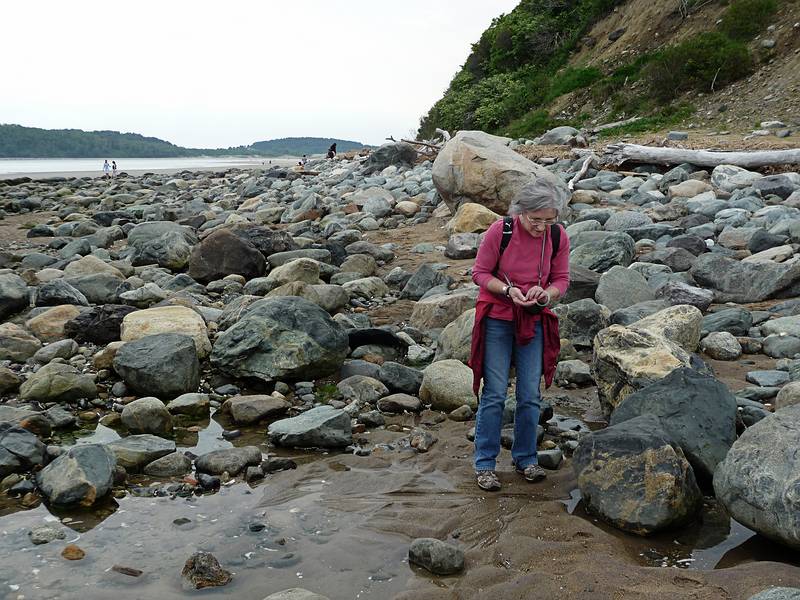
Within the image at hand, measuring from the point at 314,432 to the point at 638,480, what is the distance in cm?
237

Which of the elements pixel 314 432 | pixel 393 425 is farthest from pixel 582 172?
pixel 314 432

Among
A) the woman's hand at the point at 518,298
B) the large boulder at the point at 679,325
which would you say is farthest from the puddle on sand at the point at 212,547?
the large boulder at the point at 679,325

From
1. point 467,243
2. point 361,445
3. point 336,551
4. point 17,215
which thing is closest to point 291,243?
point 467,243

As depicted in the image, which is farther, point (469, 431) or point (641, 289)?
point (641, 289)

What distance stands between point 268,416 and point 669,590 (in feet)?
11.6

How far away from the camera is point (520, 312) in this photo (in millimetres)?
4398

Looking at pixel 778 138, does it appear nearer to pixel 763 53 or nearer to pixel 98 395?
pixel 763 53

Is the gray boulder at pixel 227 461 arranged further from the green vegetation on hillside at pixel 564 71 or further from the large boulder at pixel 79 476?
the green vegetation on hillside at pixel 564 71

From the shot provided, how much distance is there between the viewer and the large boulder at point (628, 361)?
5039mm

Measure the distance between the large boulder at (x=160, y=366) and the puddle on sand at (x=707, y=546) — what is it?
3.79 m

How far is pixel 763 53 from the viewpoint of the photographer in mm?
20891

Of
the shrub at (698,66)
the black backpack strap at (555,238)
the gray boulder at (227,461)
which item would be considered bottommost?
the gray boulder at (227,461)

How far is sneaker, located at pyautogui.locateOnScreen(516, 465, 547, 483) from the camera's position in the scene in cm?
462

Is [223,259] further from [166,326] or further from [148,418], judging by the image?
[148,418]
